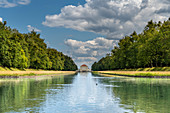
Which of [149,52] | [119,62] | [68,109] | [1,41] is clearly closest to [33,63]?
[1,41]

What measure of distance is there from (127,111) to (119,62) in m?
110

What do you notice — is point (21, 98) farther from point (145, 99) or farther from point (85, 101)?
point (145, 99)

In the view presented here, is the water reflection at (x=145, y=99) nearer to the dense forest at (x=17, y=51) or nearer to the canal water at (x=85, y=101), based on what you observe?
the canal water at (x=85, y=101)

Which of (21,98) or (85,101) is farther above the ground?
(21,98)

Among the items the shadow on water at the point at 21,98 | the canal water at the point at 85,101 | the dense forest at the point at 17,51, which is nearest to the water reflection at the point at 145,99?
the canal water at the point at 85,101

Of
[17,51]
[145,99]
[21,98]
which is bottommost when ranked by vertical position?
[145,99]

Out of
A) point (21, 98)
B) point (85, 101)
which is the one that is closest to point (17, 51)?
point (21, 98)

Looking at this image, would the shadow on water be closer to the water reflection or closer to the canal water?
the canal water

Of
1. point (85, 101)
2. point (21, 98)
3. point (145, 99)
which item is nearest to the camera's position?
point (85, 101)

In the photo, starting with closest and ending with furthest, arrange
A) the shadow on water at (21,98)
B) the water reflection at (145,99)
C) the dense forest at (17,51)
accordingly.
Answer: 1. the water reflection at (145,99)
2. the shadow on water at (21,98)
3. the dense forest at (17,51)

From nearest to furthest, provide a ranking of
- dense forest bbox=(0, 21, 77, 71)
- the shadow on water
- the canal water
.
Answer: the canal water, the shadow on water, dense forest bbox=(0, 21, 77, 71)

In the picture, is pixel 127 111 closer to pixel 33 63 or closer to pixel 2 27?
pixel 2 27

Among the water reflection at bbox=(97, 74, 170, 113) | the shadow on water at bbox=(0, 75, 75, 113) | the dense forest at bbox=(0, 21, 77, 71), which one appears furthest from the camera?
the dense forest at bbox=(0, 21, 77, 71)

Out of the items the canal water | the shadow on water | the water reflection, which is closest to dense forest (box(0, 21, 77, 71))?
the shadow on water
